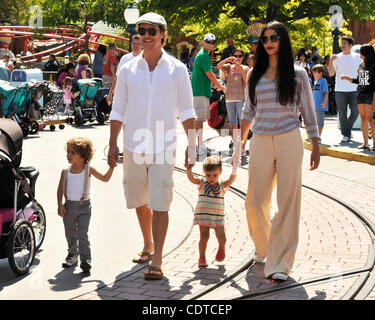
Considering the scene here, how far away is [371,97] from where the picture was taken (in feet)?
42.5

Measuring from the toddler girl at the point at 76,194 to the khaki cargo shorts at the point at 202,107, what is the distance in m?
6.43

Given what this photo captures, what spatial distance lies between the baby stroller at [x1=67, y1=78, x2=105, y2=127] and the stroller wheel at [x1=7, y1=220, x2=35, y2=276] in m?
12.8

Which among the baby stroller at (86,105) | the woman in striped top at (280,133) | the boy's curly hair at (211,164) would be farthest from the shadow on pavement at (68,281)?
the baby stroller at (86,105)

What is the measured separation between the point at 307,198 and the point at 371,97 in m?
4.20

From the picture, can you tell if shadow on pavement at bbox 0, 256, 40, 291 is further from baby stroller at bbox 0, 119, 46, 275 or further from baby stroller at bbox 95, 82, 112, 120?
baby stroller at bbox 95, 82, 112, 120

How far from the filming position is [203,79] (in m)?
12.5

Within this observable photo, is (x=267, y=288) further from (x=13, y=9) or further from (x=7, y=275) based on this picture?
(x=13, y=9)

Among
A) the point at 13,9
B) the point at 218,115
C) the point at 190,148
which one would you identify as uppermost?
the point at 13,9

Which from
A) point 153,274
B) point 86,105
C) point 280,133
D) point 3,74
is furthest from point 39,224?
point 3,74

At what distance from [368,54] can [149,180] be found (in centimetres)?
778

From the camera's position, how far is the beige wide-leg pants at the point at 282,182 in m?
5.87

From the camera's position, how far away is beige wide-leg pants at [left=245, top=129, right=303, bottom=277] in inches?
231

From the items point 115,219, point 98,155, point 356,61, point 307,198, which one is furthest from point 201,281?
point 356,61
